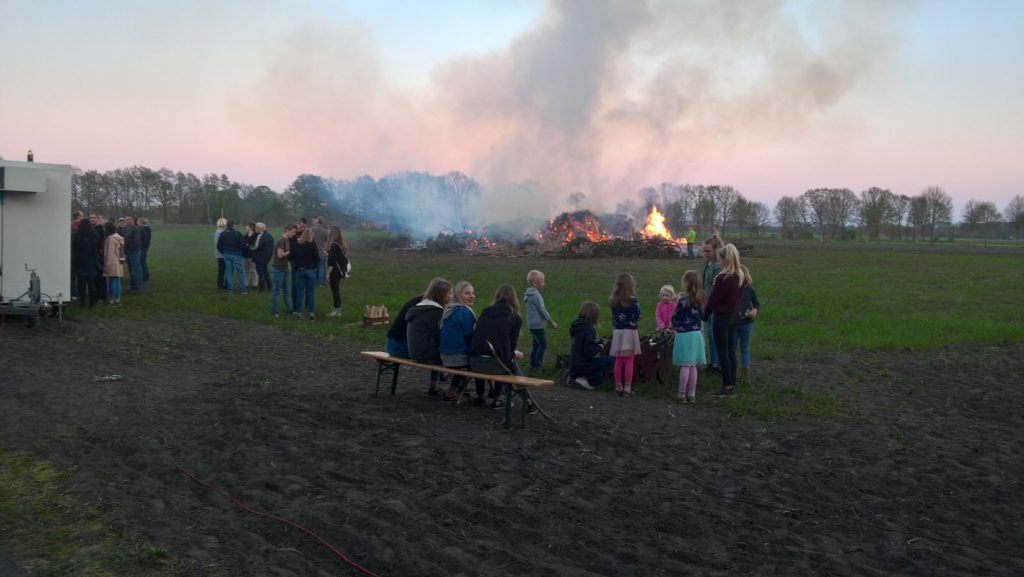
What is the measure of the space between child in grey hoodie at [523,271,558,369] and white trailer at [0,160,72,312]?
8.64 m

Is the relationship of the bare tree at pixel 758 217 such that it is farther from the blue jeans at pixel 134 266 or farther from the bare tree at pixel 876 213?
the blue jeans at pixel 134 266

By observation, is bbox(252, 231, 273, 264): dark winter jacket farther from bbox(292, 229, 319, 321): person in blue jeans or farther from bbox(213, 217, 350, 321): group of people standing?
bbox(292, 229, 319, 321): person in blue jeans

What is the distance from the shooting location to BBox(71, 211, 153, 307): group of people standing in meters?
15.4

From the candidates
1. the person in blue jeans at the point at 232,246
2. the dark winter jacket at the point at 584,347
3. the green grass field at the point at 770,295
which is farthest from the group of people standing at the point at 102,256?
the dark winter jacket at the point at 584,347

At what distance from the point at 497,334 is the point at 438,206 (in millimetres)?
50576

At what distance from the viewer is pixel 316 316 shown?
15.6 meters

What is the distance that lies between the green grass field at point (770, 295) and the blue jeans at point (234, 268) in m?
0.71

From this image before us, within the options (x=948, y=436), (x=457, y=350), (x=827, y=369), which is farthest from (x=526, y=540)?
(x=827, y=369)

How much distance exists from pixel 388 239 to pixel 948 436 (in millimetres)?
41233

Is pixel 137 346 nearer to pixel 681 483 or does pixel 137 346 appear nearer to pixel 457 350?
pixel 457 350

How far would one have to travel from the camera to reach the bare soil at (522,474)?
487 cm

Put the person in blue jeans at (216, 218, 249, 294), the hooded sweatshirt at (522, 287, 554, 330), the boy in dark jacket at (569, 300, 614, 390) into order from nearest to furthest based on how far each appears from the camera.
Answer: the boy in dark jacket at (569, 300, 614, 390) < the hooded sweatshirt at (522, 287, 554, 330) < the person in blue jeans at (216, 218, 249, 294)

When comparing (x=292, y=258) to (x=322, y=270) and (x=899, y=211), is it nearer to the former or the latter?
(x=322, y=270)

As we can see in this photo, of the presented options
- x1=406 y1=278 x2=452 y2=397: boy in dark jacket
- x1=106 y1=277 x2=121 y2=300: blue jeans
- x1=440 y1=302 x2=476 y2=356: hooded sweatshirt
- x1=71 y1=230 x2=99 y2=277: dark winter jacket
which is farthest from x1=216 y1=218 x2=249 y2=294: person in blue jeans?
x1=440 y1=302 x2=476 y2=356: hooded sweatshirt
